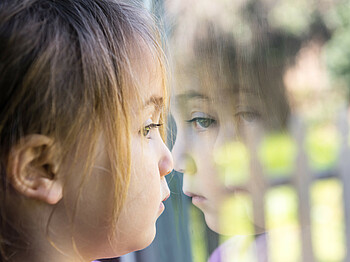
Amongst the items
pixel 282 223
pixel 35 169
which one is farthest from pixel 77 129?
pixel 282 223

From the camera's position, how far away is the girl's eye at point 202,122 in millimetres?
928

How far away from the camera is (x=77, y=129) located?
712mm

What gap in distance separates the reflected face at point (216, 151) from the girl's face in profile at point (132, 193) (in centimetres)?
11

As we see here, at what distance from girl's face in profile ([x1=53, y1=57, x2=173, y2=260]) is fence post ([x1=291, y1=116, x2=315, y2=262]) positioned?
27 cm

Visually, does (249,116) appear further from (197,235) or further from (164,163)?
(197,235)

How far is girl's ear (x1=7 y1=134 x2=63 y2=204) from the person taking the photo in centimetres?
69

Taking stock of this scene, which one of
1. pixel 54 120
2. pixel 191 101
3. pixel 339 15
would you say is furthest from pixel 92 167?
pixel 339 15

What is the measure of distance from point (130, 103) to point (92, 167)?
4.9 inches

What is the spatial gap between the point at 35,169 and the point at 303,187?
59 centimetres

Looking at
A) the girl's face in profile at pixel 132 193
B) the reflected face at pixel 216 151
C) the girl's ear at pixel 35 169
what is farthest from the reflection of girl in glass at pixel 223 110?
the girl's ear at pixel 35 169

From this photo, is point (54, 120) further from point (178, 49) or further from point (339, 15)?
point (339, 15)

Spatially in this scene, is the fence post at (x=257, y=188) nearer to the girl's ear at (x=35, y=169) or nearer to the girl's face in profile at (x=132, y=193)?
the girl's face in profile at (x=132, y=193)

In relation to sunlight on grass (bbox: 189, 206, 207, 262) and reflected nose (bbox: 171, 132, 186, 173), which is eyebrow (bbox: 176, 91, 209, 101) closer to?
reflected nose (bbox: 171, 132, 186, 173)

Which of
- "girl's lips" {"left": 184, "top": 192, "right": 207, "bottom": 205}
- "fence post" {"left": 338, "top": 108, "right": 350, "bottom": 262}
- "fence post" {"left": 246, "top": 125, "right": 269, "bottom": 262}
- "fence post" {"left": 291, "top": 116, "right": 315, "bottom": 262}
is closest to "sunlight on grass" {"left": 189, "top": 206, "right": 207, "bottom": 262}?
"girl's lips" {"left": 184, "top": 192, "right": 207, "bottom": 205}
